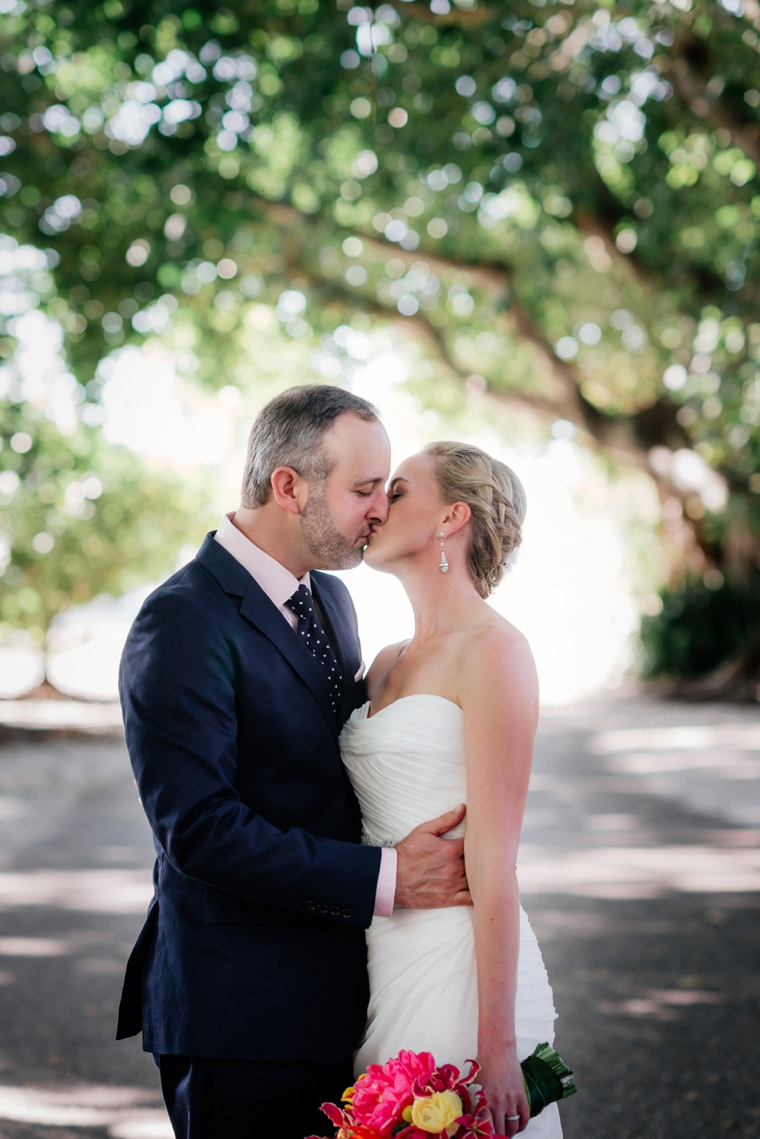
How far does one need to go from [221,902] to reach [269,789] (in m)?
0.28

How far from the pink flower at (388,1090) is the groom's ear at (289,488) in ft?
4.21

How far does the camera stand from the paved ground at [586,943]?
4477 millimetres

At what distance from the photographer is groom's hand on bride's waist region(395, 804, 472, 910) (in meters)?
2.46

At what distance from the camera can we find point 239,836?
2.23m

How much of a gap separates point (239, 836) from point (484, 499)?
1.15 meters

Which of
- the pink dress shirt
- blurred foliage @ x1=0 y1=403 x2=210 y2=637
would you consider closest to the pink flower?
the pink dress shirt

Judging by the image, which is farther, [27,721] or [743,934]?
[27,721]

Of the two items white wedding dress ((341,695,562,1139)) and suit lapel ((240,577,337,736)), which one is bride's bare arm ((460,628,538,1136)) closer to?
white wedding dress ((341,695,562,1139))

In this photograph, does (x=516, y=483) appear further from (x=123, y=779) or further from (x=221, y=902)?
(x=123, y=779)

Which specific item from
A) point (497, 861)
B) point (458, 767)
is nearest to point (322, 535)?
point (458, 767)

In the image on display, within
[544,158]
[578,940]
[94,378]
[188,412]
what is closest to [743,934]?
[578,940]

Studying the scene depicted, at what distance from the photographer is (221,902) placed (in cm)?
242

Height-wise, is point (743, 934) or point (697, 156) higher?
point (697, 156)

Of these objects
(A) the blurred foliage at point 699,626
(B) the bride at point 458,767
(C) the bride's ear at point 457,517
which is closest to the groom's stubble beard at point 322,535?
(B) the bride at point 458,767
